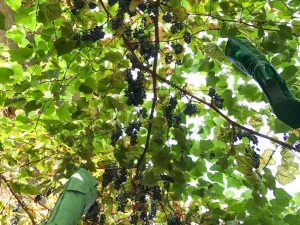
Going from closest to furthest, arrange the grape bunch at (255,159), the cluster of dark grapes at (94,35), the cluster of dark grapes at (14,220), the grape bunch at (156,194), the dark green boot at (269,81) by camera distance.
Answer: the dark green boot at (269,81) < the cluster of dark grapes at (94,35) < the grape bunch at (255,159) < the grape bunch at (156,194) < the cluster of dark grapes at (14,220)

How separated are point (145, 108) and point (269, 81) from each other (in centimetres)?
114

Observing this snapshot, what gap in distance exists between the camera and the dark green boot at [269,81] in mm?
770

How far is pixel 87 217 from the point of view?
1.91 m

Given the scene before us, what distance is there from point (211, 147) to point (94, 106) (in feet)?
2.04

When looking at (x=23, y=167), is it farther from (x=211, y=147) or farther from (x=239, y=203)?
(x=239, y=203)

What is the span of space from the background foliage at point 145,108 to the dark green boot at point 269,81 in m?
0.76

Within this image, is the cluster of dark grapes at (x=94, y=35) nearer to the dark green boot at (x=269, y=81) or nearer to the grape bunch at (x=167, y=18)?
the grape bunch at (x=167, y=18)

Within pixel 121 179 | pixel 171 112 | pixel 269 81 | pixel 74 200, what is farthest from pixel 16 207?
pixel 269 81

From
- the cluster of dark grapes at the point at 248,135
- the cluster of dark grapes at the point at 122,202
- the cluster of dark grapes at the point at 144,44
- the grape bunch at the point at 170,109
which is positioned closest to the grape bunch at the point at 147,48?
the cluster of dark grapes at the point at 144,44

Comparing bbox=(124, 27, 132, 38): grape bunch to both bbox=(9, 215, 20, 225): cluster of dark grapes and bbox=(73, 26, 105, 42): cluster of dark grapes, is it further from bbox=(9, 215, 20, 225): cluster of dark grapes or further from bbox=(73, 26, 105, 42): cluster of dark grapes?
bbox=(9, 215, 20, 225): cluster of dark grapes

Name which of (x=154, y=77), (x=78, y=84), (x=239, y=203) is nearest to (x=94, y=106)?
(x=78, y=84)

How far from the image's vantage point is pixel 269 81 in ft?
2.68

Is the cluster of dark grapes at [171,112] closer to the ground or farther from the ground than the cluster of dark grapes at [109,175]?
farther from the ground

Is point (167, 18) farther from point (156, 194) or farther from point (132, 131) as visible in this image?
point (156, 194)
